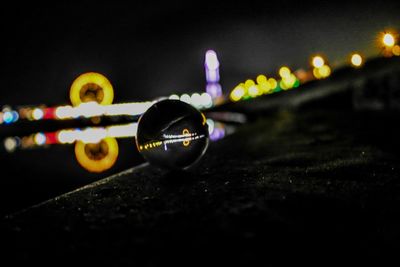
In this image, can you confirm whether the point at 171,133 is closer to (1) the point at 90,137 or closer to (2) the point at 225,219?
(2) the point at 225,219

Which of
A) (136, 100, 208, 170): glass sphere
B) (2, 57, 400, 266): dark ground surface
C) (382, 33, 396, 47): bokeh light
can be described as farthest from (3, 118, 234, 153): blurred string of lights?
(2, 57, 400, 266): dark ground surface

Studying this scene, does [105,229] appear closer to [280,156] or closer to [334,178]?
[334,178]

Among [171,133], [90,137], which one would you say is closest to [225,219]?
[171,133]

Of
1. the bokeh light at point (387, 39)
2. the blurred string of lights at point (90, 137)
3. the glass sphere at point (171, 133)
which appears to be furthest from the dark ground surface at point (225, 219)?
the bokeh light at point (387, 39)

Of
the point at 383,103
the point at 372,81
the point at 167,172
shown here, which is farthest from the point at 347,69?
the point at 167,172

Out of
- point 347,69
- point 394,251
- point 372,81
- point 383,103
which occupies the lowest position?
point 394,251

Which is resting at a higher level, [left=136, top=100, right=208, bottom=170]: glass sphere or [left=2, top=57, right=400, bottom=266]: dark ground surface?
[left=136, top=100, right=208, bottom=170]: glass sphere

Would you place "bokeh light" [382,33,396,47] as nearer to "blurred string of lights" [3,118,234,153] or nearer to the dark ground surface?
"blurred string of lights" [3,118,234,153]

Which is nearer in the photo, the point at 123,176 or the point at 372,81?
the point at 123,176
